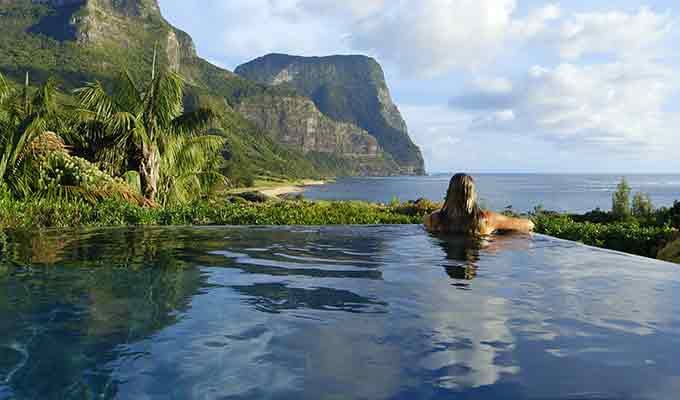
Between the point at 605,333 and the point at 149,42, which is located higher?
the point at 149,42

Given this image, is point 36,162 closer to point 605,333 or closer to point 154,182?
point 154,182

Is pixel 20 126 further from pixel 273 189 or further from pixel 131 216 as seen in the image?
pixel 273 189

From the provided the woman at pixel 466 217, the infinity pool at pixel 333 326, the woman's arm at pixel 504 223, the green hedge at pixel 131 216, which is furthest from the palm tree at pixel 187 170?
the woman's arm at pixel 504 223

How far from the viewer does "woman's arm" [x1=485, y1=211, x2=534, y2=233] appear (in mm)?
10913

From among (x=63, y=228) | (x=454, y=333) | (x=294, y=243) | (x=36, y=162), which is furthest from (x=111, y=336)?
(x=36, y=162)

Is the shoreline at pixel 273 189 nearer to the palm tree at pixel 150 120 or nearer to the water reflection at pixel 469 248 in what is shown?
the palm tree at pixel 150 120

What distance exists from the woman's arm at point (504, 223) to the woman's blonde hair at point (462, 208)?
33 cm

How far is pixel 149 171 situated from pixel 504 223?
1227 cm

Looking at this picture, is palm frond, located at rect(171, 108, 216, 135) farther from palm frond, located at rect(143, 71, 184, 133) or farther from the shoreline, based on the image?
the shoreline

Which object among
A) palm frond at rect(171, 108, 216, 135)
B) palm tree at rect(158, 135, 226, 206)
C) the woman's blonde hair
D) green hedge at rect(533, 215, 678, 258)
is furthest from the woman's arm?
palm tree at rect(158, 135, 226, 206)

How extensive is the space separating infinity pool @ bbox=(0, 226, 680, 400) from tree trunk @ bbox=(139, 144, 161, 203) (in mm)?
8777

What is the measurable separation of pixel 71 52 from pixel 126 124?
Answer: 6485 inches

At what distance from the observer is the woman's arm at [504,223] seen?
10.9 meters

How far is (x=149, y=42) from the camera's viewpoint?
191m
